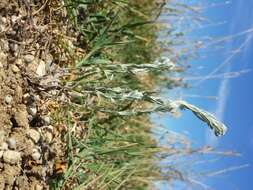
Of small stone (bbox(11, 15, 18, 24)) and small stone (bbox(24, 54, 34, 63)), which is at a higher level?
small stone (bbox(11, 15, 18, 24))

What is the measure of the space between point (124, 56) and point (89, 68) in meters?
0.86

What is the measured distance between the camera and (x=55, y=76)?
1.53 meters

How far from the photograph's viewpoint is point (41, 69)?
152 centimetres

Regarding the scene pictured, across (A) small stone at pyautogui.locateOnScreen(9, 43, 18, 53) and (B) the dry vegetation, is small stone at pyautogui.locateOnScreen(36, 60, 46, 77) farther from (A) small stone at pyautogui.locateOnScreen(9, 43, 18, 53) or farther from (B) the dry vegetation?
(A) small stone at pyautogui.locateOnScreen(9, 43, 18, 53)

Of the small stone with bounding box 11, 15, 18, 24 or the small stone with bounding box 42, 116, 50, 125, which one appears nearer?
the small stone with bounding box 11, 15, 18, 24

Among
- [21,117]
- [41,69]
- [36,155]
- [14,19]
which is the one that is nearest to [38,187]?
[36,155]

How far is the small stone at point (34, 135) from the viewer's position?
144cm

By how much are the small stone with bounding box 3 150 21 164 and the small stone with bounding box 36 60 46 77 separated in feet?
0.76

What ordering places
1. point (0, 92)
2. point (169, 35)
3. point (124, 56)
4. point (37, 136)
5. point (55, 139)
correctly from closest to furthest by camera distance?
point (0, 92) < point (37, 136) < point (55, 139) < point (124, 56) < point (169, 35)

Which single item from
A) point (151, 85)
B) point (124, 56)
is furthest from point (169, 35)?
point (124, 56)

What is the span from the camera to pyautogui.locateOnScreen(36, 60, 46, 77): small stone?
1.50 metres

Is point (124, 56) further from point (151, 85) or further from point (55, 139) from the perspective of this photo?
point (55, 139)

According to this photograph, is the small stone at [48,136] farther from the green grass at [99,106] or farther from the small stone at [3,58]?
the small stone at [3,58]

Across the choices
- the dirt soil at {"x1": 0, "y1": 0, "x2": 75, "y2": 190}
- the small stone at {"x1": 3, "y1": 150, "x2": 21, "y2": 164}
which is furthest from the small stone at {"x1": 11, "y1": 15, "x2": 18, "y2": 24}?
the small stone at {"x1": 3, "y1": 150, "x2": 21, "y2": 164}
